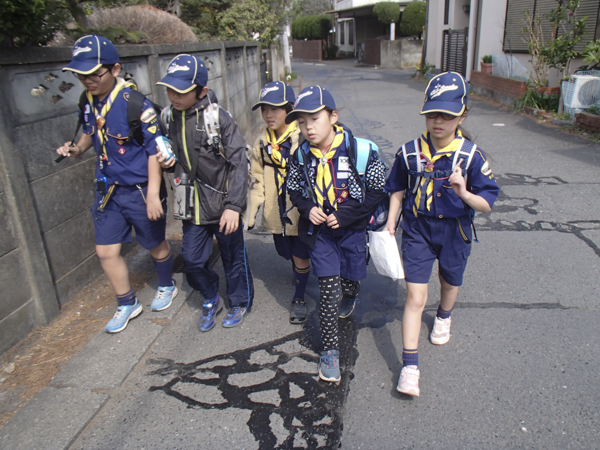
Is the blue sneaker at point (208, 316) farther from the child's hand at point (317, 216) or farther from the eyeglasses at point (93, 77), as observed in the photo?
the eyeglasses at point (93, 77)

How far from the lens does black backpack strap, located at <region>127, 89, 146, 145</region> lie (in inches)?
120

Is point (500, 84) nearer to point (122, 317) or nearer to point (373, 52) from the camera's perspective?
point (122, 317)

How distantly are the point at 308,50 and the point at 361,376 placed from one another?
46.7 meters

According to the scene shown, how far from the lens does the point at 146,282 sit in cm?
417

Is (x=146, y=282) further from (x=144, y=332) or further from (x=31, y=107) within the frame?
(x=31, y=107)

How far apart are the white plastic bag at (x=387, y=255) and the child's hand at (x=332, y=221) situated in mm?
253

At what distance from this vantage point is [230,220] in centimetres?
303

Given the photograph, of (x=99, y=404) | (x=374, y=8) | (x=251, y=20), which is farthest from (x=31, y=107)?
(x=374, y=8)

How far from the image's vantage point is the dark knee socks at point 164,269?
144 inches

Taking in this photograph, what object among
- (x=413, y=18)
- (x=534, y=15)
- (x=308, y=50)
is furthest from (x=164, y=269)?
(x=308, y=50)

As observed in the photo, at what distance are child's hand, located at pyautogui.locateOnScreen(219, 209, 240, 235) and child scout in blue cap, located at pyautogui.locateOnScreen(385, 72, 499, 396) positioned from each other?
0.96 m

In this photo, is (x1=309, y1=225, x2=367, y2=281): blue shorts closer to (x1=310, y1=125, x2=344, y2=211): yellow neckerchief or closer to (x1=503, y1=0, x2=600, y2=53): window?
(x1=310, y1=125, x2=344, y2=211): yellow neckerchief

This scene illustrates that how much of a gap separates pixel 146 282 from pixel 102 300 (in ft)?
1.38

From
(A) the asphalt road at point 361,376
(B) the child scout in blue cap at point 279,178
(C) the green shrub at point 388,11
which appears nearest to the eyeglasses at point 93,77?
(B) the child scout in blue cap at point 279,178
